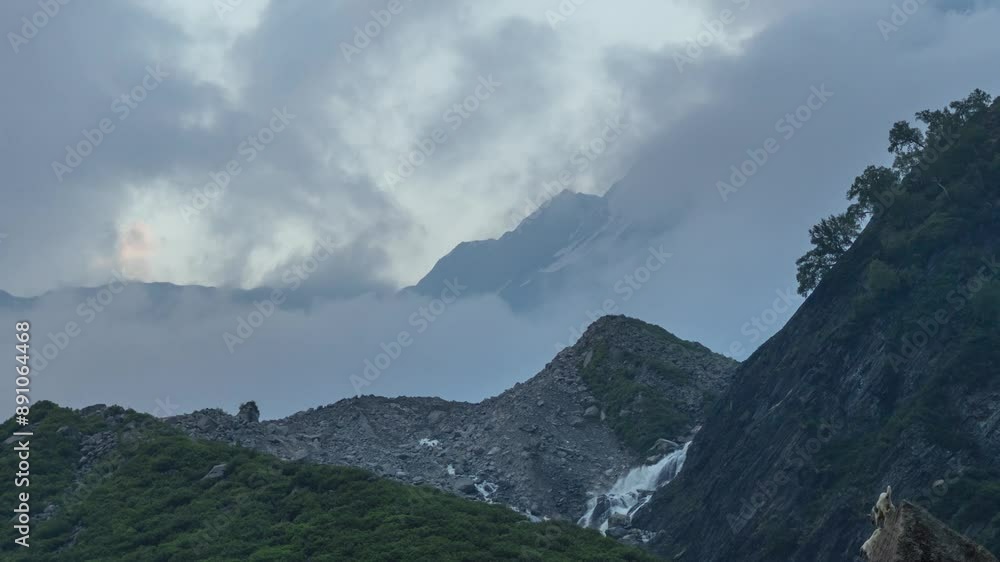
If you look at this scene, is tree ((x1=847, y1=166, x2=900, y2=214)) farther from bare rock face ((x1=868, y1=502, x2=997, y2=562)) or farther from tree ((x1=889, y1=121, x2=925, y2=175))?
bare rock face ((x1=868, y1=502, x2=997, y2=562))

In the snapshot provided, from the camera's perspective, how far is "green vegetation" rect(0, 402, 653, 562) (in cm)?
7031

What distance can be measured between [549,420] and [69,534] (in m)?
52.8

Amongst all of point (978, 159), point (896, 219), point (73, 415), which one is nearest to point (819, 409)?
point (896, 219)

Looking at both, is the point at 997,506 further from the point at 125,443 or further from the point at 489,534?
the point at 125,443

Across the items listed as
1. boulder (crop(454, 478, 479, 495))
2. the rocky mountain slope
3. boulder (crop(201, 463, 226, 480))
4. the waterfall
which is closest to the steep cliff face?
the waterfall

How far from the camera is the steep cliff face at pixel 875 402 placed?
Result: 213 feet

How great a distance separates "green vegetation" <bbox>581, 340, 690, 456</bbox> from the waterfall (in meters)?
Result: 4.44

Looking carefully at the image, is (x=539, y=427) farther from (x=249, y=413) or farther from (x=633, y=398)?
(x=249, y=413)

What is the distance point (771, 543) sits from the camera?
70.4 meters

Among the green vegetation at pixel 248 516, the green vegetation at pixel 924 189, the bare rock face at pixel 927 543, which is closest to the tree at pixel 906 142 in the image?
the green vegetation at pixel 924 189

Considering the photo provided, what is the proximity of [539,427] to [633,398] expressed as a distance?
1279 centimetres

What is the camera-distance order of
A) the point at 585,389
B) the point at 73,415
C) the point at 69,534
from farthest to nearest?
1. the point at 585,389
2. the point at 73,415
3. the point at 69,534

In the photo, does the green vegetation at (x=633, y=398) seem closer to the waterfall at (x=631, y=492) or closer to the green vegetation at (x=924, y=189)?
the waterfall at (x=631, y=492)

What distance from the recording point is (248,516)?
7856 centimetres
